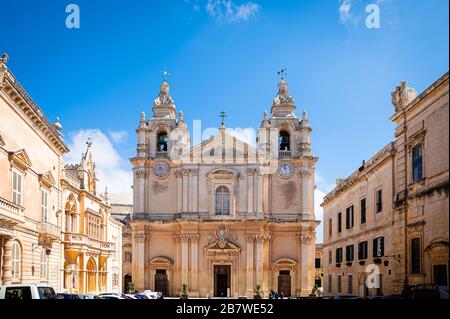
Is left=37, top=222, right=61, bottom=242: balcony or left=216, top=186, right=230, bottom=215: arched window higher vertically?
left=216, top=186, right=230, bottom=215: arched window

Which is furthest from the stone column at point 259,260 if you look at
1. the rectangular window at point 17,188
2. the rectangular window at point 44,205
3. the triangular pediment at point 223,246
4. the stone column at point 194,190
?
the rectangular window at point 17,188

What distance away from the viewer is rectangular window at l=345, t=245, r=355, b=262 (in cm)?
3191

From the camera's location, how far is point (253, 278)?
47719 mm

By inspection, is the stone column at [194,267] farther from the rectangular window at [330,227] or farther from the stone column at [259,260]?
the rectangular window at [330,227]

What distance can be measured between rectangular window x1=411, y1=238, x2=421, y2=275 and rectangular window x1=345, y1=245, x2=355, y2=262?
1598cm

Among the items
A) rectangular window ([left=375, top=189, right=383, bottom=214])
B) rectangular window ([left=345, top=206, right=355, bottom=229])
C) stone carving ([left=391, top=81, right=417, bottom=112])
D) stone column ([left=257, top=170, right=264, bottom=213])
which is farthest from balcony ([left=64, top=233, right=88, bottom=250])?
stone carving ([left=391, top=81, right=417, bottom=112])

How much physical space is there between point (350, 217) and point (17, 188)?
17801 millimetres

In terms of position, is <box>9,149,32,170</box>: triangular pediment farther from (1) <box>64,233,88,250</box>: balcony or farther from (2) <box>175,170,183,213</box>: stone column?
(2) <box>175,170,183,213</box>: stone column

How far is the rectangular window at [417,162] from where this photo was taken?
39.8 ft

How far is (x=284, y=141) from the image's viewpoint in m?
50.8

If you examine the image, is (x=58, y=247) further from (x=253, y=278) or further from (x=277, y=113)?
(x=277, y=113)

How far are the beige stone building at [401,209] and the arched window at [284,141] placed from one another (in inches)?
523
